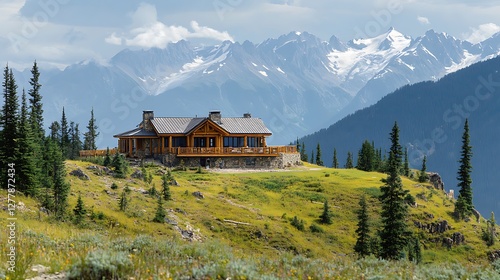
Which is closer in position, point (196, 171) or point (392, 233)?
point (392, 233)

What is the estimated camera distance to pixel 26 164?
36.1 metres

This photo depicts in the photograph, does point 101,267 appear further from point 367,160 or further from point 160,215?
point 367,160

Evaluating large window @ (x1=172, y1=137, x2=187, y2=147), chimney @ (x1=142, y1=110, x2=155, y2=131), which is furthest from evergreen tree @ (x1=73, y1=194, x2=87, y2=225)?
chimney @ (x1=142, y1=110, x2=155, y2=131)

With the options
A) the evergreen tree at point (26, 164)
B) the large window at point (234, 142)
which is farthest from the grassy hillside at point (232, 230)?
the large window at point (234, 142)

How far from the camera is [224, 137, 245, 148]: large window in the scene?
77000 mm

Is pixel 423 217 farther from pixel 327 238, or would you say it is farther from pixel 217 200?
pixel 217 200

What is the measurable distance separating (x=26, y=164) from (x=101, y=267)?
27250 millimetres

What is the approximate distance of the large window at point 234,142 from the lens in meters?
77.0

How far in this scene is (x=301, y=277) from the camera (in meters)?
12.5

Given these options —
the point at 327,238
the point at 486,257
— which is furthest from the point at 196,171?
the point at 486,257

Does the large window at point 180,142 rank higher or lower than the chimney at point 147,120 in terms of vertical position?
lower

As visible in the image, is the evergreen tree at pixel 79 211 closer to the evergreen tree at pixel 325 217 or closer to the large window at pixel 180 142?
the evergreen tree at pixel 325 217

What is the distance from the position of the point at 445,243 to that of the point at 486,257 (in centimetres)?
447

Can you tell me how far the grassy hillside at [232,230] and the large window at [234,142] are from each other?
8993 millimetres
